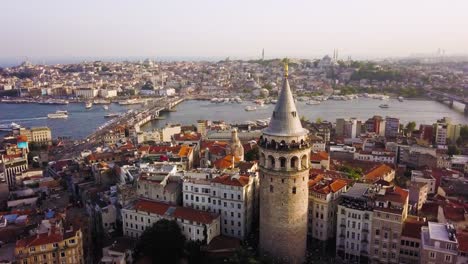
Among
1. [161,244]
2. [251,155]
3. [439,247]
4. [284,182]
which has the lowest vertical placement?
[161,244]

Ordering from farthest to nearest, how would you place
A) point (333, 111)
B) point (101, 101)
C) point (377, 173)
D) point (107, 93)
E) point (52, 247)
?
1. point (107, 93)
2. point (101, 101)
3. point (333, 111)
4. point (377, 173)
5. point (52, 247)

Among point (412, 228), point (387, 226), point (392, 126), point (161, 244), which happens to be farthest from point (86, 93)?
point (412, 228)

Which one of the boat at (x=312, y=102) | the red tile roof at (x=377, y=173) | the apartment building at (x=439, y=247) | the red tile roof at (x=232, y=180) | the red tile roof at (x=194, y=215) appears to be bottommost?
the boat at (x=312, y=102)

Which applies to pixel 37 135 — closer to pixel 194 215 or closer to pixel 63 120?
pixel 63 120

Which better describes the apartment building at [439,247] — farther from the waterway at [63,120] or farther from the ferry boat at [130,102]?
the ferry boat at [130,102]

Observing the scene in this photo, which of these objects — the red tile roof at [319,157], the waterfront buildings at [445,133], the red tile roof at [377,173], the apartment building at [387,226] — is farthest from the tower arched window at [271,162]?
the waterfront buildings at [445,133]

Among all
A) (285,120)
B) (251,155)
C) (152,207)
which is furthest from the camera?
(251,155)
